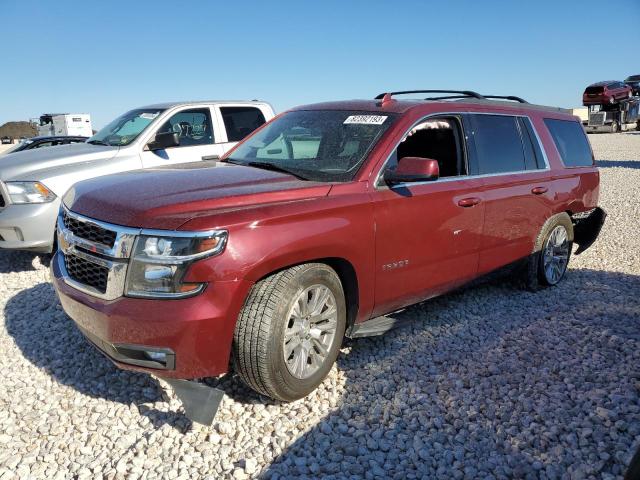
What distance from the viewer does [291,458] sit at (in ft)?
8.76

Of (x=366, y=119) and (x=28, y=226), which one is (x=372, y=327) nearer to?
(x=366, y=119)

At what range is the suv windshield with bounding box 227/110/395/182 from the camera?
347cm

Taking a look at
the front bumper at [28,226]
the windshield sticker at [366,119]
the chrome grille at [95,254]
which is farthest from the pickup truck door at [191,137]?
the chrome grille at [95,254]

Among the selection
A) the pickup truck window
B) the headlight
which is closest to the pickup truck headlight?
the headlight

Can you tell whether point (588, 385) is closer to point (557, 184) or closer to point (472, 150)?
point (472, 150)

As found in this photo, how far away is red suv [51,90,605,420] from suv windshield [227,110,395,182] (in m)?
0.02

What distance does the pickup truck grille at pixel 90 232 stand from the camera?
2746 mm

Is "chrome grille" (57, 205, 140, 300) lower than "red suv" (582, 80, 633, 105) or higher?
lower

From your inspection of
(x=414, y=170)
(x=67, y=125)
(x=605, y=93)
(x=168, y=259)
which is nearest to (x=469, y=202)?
(x=414, y=170)

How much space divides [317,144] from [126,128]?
13.2 feet

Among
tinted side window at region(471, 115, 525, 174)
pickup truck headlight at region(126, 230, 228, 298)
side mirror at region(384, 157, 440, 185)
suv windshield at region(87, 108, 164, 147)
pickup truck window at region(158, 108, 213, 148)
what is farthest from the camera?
pickup truck window at region(158, 108, 213, 148)

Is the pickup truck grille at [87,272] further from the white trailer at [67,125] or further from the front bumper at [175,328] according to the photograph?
the white trailer at [67,125]

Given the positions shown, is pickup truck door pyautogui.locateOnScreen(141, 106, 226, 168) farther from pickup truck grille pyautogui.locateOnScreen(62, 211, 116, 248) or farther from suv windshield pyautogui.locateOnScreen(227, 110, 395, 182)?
pickup truck grille pyautogui.locateOnScreen(62, 211, 116, 248)

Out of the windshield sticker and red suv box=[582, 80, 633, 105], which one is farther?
red suv box=[582, 80, 633, 105]
